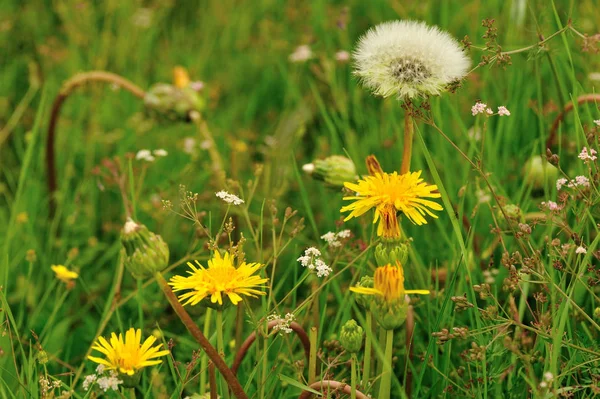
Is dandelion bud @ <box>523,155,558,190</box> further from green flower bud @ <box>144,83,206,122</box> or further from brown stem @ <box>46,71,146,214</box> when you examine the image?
brown stem @ <box>46,71,146,214</box>

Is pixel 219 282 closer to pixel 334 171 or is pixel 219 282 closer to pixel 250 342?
pixel 250 342

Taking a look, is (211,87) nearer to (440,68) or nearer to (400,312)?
(440,68)

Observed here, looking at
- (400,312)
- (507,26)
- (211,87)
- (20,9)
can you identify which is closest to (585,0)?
(507,26)

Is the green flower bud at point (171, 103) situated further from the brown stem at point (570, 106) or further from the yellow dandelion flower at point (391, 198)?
the yellow dandelion flower at point (391, 198)

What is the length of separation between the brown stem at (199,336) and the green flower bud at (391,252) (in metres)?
0.33

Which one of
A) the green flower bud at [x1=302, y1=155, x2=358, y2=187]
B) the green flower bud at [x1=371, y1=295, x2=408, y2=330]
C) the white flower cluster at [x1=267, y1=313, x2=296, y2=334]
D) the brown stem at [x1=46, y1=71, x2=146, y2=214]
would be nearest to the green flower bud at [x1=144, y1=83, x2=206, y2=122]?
the brown stem at [x1=46, y1=71, x2=146, y2=214]

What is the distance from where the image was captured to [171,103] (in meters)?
2.50

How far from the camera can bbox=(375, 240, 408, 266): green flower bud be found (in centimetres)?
133

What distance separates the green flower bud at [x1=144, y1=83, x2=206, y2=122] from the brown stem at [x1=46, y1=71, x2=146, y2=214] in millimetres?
48

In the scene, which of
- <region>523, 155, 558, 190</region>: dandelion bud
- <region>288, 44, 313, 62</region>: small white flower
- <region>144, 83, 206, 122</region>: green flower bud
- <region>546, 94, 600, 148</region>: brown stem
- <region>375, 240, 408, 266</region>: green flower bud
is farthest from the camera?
<region>288, 44, 313, 62</region>: small white flower

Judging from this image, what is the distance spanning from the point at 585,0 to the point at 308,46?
3.67 feet

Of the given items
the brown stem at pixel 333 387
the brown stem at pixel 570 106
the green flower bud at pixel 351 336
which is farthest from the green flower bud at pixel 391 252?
the brown stem at pixel 570 106

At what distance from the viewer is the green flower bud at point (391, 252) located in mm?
1334

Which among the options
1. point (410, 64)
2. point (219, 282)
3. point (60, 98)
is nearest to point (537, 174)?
point (410, 64)
